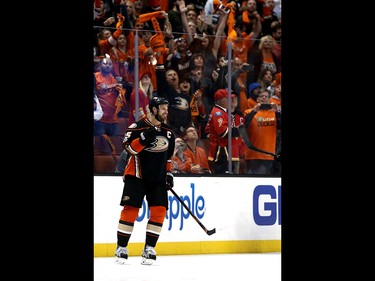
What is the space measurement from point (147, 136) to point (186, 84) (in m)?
1.26

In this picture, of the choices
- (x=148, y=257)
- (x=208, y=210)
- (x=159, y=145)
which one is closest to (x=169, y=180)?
(x=159, y=145)

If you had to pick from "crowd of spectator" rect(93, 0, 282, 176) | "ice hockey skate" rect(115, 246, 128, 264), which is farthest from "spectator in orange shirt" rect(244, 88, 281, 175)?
"ice hockey skate" rect(115, 246, 128, 264)

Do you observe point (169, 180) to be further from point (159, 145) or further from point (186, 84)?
point (186, 84)

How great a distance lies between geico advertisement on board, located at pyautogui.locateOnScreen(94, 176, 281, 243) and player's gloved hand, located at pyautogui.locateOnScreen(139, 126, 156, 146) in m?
1.00

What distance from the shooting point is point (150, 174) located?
10.7 meters

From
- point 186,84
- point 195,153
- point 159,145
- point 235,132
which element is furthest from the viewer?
point 235,132

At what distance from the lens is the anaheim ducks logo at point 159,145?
34.8 ft

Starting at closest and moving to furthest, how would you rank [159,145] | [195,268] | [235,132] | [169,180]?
[195,268] < [159,145] < [169,180] < [235,132]

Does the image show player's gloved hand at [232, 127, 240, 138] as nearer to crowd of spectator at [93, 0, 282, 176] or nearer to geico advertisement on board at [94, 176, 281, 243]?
crowd of spectator at [93, 0, 282, 176]
